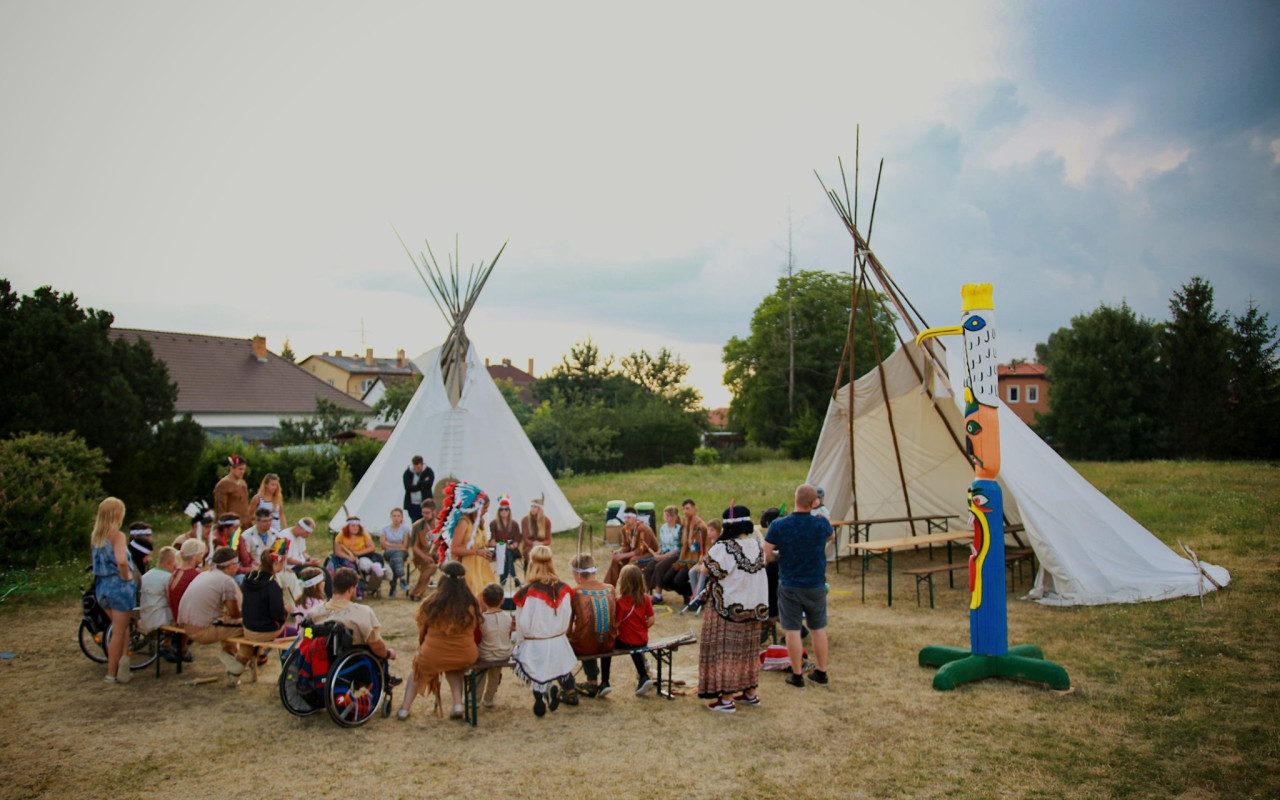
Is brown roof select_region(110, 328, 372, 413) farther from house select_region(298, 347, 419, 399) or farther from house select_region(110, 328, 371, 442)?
house select_region(298, 347, 419, 399)

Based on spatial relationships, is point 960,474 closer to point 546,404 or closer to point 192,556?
point 192,556

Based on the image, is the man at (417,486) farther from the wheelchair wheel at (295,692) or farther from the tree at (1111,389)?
the tree at (1111,389)

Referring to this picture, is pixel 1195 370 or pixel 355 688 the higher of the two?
pixel 1195 370

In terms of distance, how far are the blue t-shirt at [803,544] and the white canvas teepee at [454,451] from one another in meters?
6.40

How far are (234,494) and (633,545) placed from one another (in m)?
4.35

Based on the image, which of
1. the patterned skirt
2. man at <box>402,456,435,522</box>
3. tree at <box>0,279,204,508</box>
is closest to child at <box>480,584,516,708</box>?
the patterned skirt

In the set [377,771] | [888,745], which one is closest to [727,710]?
[888,745]

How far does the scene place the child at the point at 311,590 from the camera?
548cm

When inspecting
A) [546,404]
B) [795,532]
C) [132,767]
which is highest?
[546,404]

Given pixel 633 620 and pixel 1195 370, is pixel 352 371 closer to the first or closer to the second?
pixel 1195 370

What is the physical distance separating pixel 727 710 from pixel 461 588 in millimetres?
1886

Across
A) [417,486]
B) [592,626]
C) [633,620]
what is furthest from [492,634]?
[417,486]

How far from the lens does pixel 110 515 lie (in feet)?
18.9

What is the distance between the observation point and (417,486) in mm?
10086
